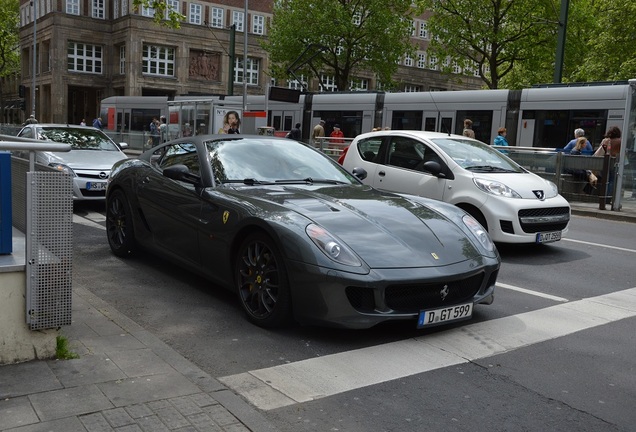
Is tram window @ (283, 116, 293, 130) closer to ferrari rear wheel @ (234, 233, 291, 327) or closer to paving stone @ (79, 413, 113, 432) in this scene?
ferrari rear wheel @ (234, 233, 291, 327)

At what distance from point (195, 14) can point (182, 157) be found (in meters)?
51.6

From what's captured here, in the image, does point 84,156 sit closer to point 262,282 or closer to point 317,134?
point 262,282

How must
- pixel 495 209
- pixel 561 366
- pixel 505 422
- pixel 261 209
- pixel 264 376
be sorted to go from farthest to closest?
pixel 495 209 < pixel 261 209 < pixel 561 366 < pixel 264 376 < pixel 505 422

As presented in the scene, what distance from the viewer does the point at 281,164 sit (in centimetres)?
642

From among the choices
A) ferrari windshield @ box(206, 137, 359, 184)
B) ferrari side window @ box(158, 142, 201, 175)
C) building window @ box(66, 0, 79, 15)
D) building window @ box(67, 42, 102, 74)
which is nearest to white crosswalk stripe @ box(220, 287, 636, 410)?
ferrari windshield @ box(206, 137, 359, 184)

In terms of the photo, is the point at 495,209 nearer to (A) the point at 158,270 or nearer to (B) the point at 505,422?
(A) the point at 158,270

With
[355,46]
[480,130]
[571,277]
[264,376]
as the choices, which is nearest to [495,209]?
[571,277]

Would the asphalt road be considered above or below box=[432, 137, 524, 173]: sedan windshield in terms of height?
below

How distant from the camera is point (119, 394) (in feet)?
12.0

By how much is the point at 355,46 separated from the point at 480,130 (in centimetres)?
2186

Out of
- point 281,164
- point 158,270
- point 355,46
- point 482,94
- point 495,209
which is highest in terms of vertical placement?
point 355,46

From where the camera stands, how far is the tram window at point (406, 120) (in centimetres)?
2352

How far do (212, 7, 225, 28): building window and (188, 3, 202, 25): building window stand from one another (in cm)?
120

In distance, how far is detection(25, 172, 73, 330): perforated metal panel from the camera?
395 cm
